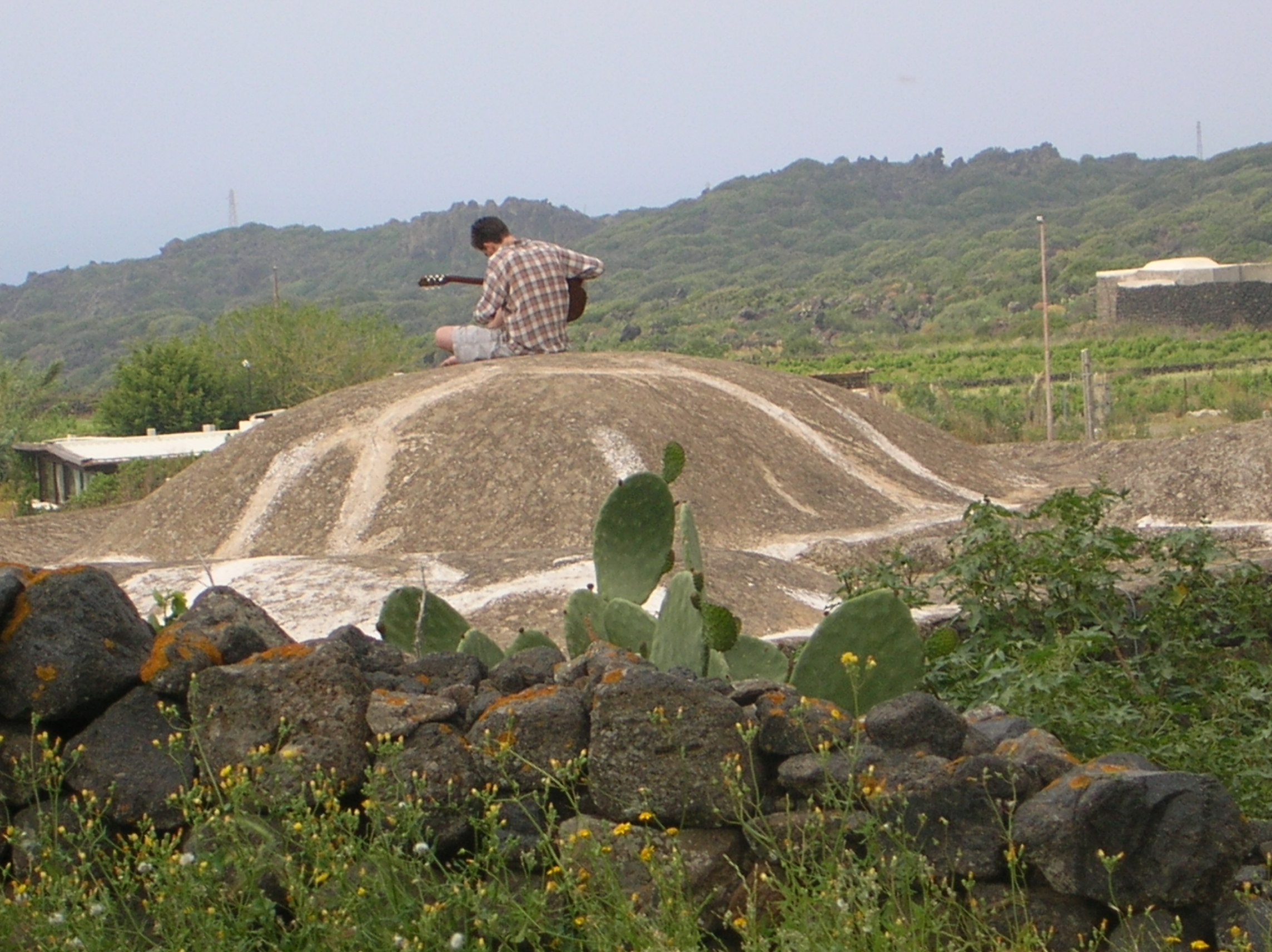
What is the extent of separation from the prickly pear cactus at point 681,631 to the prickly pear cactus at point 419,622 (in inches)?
31.7

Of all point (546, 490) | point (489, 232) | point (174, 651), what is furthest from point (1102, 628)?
point (489, 232)

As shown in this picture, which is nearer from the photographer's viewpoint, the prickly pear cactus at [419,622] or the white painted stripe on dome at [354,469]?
the prickly pear cactus at [419,622]

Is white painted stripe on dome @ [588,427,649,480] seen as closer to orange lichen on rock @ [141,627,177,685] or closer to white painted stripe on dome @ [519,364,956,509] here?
white painted stripe on dome @ [519,364,956,509]

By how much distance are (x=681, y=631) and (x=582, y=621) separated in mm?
564

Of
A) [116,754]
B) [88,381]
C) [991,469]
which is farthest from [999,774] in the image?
[88,381]

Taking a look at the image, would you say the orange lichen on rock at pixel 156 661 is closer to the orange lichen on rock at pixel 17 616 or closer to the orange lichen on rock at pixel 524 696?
the orange lichen on rock at pixel 17 616

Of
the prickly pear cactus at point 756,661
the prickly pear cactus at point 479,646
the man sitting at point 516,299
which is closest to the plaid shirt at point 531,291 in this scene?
the man sitting at point 516,299

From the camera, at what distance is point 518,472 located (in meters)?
9.62

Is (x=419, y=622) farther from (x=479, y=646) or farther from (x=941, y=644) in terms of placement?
(x=941, y=644)

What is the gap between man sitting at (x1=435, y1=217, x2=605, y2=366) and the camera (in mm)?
→ 10211

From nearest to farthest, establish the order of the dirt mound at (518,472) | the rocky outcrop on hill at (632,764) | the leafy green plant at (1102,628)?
the rocky outcrop on hill at (632,764)
the leafy green plant at (1102,628)
the dirt mound at (518,472)

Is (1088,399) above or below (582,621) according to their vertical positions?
below

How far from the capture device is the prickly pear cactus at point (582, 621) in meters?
4.09

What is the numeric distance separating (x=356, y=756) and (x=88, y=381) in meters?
81.8
